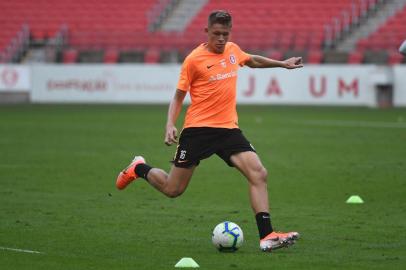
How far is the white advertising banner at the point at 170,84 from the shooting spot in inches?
1430

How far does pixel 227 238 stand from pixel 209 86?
1.48 meters

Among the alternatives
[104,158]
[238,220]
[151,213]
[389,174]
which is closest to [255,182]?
[238,220]

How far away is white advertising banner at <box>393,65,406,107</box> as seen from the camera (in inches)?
1398

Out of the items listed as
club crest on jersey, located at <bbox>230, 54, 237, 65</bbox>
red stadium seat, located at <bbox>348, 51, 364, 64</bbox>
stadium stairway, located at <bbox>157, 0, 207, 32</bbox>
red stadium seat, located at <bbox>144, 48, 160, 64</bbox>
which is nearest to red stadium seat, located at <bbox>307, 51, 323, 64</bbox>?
red stadium seat, located at <bbox>348, 51, 364, 64</bbox>

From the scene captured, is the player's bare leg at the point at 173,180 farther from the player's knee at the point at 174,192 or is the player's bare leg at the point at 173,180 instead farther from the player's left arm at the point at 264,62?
the player's left arm at the point at 264,62

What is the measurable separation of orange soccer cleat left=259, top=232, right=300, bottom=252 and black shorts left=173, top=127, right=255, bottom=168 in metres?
0.85

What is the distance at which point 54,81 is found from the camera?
39.3 metres

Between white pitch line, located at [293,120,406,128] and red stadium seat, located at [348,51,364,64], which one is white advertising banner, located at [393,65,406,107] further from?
white pitch line, located at [293,120,406,128]

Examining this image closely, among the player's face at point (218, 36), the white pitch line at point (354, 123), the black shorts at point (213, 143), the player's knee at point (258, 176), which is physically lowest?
the player's knee at point (258, 176)

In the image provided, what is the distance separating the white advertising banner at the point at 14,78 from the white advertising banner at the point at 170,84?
13.4 inches

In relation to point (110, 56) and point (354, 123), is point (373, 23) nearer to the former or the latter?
point (110, 56)

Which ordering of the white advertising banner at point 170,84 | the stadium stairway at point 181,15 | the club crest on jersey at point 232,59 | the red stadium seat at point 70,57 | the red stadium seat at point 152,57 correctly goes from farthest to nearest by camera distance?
1. the stadium stairway at point 181,15
2. the red stadium seat at point 70,57
3. the red stadium seat at point 152,57
4. the white advertising banner at point 170,84
5. the club crest on jersey at point 232,59

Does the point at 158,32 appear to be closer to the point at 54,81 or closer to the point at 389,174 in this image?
the point at 54,81

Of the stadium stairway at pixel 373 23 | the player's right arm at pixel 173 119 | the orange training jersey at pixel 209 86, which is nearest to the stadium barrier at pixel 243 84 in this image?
the stadium stairway at pixel 373 23
